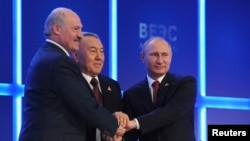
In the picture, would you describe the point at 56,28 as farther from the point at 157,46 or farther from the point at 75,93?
the point at 157,46

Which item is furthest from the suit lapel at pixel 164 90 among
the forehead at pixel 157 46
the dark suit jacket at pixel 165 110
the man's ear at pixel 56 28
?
the man's ear at pixel 56 28

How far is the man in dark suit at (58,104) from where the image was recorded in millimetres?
2623

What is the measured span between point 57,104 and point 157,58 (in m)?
0.78

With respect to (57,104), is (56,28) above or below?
above

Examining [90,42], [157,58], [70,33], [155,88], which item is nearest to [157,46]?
[157,58]

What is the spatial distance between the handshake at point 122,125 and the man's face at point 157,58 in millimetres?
341

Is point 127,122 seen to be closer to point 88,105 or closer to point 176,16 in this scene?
point 88,105

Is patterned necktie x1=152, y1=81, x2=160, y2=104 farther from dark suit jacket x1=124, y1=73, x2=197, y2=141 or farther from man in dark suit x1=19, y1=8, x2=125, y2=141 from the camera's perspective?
man in dark suit x1=19, y1=8, x2=125, y2=141

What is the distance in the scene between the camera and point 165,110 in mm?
3037

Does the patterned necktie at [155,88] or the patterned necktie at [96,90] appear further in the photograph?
the patterned necktie at [155,88]

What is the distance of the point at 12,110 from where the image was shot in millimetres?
3648

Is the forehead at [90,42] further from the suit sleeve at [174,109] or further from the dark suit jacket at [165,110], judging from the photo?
the suit sleeve at [174,109]

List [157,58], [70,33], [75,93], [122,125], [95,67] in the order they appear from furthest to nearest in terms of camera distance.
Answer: [157,58] → [95,67] → [122,125] → [70,33] → [75,93]
